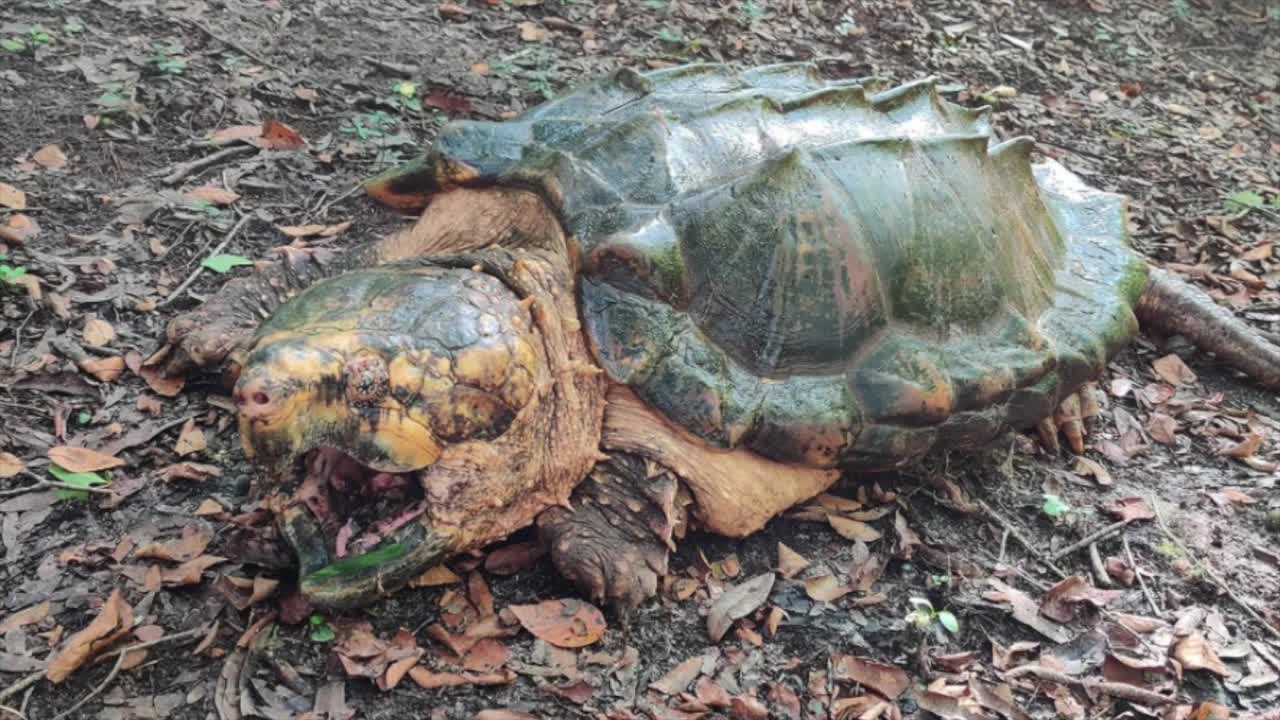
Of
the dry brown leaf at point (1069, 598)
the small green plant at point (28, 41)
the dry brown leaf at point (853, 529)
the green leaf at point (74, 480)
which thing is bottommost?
the green leaf at point (74, 480)

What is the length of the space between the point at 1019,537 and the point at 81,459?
117 inches

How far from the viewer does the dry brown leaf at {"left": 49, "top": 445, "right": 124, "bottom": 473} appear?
2.99 m

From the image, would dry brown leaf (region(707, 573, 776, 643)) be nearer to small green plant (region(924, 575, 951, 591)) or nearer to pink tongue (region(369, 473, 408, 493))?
small green plant (region(924, 575, 951, 591))

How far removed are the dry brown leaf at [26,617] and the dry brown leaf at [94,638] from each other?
13cm

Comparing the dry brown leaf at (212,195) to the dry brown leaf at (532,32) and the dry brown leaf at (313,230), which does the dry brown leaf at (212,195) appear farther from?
the dry brown leaf at (532,32)

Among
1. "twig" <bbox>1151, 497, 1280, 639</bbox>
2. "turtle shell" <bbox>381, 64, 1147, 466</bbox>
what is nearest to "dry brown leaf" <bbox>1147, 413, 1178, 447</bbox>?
"twig" <bbox>1151, 497, 1280, 639</bbox>

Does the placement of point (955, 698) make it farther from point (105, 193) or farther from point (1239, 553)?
point (105, 193)

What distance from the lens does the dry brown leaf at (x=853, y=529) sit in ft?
10.7

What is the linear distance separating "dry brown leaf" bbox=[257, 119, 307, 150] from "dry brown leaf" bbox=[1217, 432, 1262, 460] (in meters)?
4.22

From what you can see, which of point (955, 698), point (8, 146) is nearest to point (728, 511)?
point (955, 698)

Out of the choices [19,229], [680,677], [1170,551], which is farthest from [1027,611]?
[19,229]

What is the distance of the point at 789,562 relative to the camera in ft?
10.3

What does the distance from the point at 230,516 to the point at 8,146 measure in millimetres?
2435

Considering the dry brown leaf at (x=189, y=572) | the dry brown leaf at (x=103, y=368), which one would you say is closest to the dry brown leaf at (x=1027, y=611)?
the dry brown leaf at (x=189, y=572)
